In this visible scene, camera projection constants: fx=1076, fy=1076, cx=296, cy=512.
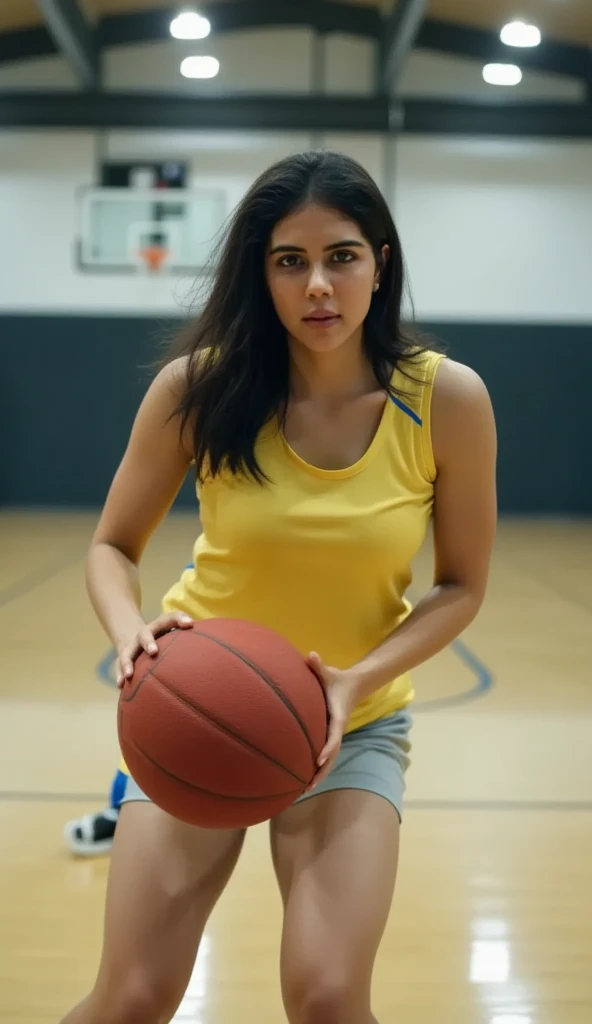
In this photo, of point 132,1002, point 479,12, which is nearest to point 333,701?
point 132,1002

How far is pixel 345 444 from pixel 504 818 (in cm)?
159

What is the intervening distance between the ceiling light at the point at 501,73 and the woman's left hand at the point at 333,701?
9.52 metres

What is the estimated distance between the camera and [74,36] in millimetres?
9133

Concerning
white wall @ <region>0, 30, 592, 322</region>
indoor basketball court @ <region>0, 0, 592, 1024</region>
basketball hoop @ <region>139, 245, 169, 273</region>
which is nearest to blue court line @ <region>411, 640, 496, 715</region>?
indoor basketball court @ <region>0, 0, 592, 1024</region>

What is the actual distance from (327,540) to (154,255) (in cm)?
864

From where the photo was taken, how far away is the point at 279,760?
1.42m

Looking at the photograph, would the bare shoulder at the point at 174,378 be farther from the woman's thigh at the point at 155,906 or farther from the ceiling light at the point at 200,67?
the ceiling light at the point at 200,67

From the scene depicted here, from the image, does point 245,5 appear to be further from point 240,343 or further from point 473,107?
point 240,343

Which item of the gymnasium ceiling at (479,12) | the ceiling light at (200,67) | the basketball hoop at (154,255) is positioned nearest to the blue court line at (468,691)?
the basketball hoop at (154,255)

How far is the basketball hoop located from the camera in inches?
385

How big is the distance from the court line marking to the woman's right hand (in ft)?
5.20

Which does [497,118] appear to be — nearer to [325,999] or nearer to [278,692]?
[278,692]

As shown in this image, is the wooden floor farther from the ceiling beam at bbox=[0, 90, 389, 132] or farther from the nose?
the ceiling beam at bbox=[0, 90, 389, 132]

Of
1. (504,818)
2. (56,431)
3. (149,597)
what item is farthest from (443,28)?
(504,818)
